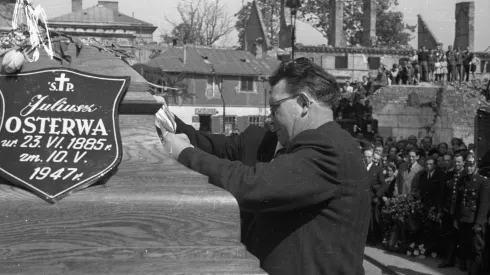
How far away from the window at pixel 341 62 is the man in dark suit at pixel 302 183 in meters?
43.3

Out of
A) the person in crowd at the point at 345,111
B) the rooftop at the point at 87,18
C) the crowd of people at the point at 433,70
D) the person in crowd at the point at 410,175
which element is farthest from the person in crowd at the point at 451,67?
the rooftop at the point at 87,18

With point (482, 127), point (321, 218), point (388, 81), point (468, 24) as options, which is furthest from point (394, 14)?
point (321, 218)

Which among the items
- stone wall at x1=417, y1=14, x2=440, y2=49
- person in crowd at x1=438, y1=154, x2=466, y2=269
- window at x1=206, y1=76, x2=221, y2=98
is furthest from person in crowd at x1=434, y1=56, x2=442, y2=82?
person in crowd at x1=438, y1=154, x2=466, y2=269

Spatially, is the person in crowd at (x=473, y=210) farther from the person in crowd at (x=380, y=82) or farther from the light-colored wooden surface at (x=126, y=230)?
the person in crowd at (x=380, y=82)

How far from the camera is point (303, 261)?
2.55 m

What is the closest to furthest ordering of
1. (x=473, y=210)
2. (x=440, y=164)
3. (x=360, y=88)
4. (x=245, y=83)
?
(x=473, y=210) → (x=440, y=164) → (x=360, y=88) → (x=245, y=83)

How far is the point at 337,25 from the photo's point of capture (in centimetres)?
5050

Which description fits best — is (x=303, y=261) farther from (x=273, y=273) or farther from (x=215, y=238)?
(x=215, y=238)

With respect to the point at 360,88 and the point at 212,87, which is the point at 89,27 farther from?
the point at 212,87

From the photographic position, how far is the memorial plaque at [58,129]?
83.8 inches

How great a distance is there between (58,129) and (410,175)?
434 inches

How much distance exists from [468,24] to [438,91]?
19755 mm

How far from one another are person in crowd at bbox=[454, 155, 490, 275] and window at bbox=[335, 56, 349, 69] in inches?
1406

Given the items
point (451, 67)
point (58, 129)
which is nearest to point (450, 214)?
point (58, 129)
